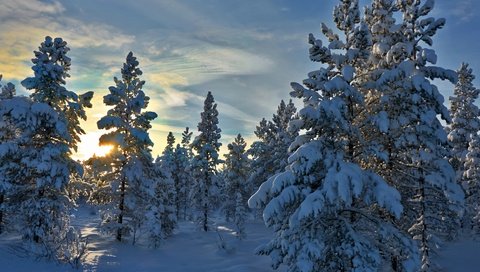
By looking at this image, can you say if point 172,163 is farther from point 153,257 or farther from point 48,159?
point 48,159

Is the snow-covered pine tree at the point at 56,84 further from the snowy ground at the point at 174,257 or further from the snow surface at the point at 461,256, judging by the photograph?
the snow surface at the point at 461,256

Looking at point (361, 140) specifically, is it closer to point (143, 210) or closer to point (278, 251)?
point (278, 251)

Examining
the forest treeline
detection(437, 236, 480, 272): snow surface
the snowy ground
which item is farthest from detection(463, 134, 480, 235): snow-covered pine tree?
the snowy ground

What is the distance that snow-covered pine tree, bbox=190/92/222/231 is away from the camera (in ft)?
131

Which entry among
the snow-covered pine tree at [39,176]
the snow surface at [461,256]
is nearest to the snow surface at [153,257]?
the snow-covered pine tree at [39,176]

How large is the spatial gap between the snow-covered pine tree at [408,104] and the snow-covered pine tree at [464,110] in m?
20.1

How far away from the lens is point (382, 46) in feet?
50.4

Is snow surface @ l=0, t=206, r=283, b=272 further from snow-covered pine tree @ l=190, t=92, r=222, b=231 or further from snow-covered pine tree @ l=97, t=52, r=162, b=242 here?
snow-covered pine tree @ l=190, t=92, r=222, b=231

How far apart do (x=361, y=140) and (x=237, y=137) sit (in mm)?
36466

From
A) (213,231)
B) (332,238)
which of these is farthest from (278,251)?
(213,231)

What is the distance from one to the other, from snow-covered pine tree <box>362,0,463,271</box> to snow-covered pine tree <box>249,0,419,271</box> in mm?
1820

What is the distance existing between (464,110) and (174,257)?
28623 millimetres

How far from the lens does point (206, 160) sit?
40125 mm

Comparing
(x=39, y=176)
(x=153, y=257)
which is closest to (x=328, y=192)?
(x=39, y=176)
